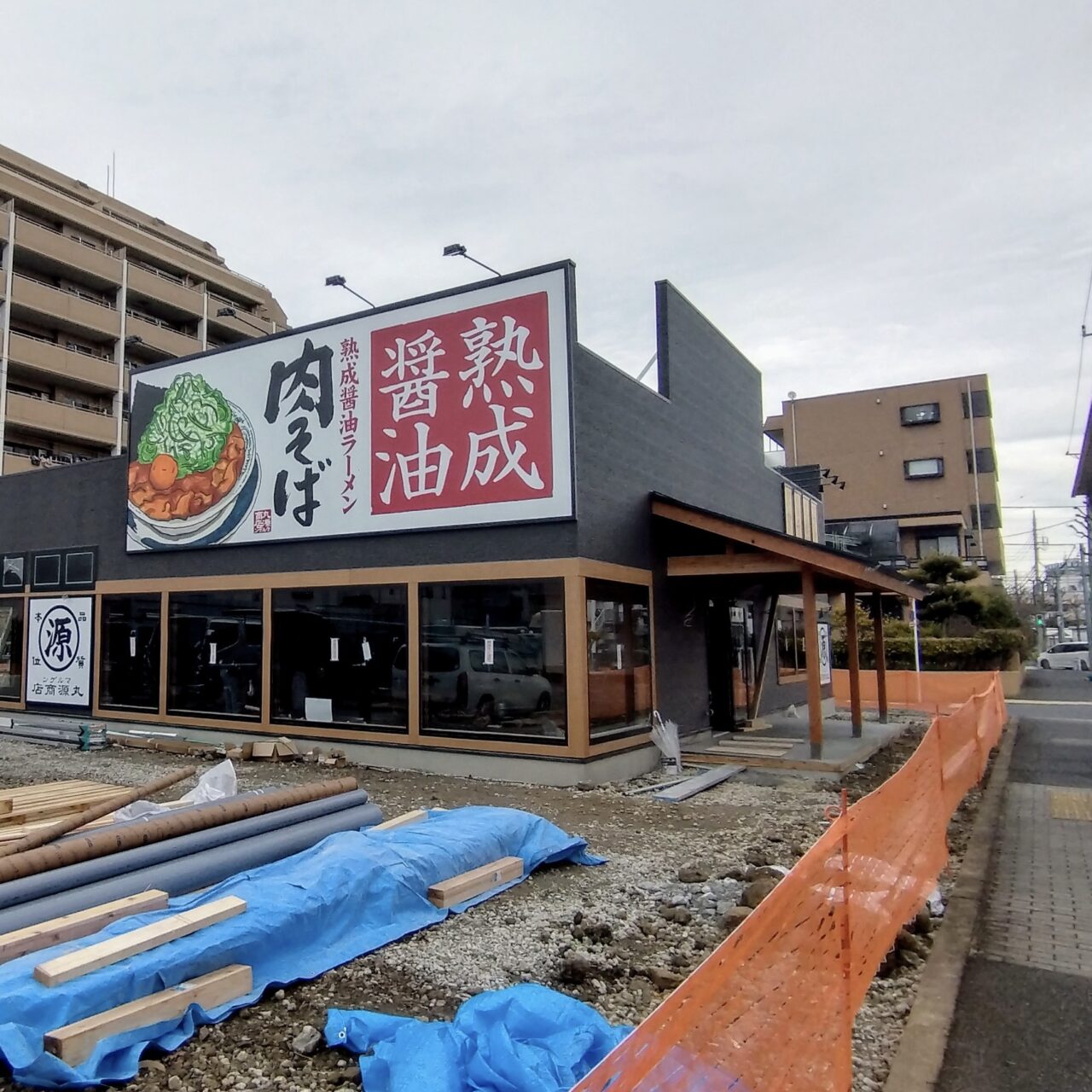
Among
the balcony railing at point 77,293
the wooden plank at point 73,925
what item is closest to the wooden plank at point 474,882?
the wooden plank at point 73,925

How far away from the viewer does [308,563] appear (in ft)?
41.3

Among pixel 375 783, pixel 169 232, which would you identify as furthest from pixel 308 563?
pixel 169 232

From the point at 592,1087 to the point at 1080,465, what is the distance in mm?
22030

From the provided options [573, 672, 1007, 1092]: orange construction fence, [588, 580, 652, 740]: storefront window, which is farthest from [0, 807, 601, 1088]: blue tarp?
[588, 580, 652, 740]: storefront window

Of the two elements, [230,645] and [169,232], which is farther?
[169,232]

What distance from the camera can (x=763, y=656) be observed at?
1587 centimetres

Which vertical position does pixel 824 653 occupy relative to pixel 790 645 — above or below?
below

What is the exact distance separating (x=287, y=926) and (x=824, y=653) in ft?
55.6

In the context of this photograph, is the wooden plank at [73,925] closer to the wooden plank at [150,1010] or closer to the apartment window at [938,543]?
the wooden plank at [150,1010]

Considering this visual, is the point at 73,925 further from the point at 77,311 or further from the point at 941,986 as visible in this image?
the point at 77,311

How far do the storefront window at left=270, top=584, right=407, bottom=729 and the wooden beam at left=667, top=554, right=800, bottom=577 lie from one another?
400 cm

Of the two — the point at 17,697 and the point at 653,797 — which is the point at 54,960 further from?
the point at 17,697

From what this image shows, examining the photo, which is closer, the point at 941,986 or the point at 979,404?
the point at 941,986

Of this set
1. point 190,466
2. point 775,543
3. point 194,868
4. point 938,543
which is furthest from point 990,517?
point 194,868
